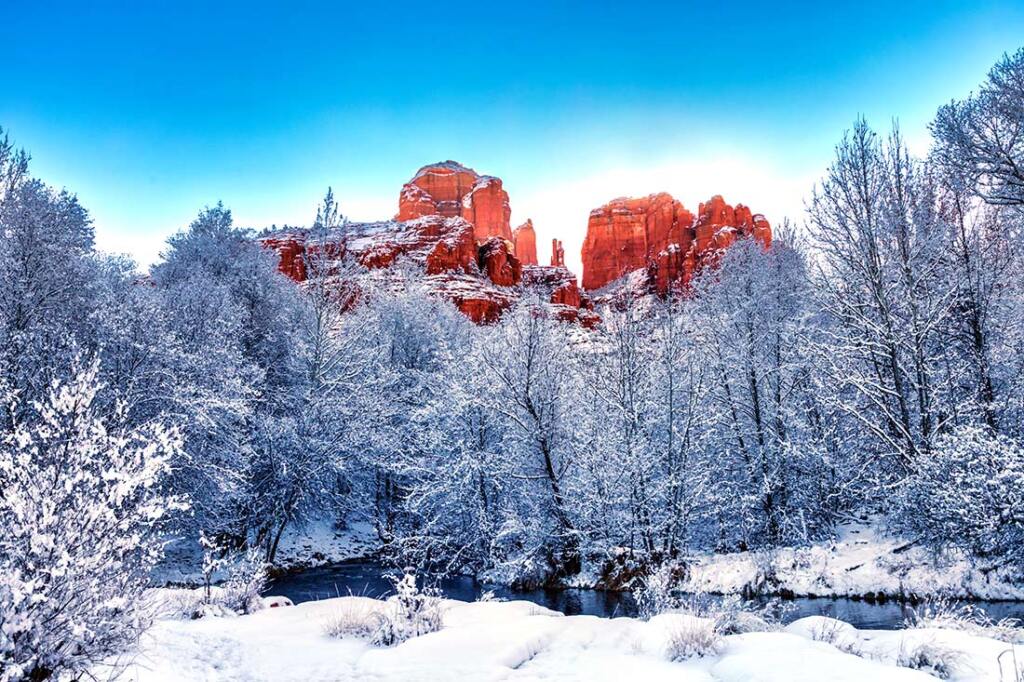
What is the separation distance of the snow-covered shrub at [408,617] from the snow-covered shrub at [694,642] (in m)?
3.47

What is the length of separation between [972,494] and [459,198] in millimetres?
144497

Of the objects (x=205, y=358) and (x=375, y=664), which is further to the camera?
(x=205, y=358)

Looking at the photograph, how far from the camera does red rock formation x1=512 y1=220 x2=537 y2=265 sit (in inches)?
6152

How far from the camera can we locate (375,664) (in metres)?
6.70

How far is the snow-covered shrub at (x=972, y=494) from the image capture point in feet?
35.2

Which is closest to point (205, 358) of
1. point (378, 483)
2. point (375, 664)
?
point (378, 483)

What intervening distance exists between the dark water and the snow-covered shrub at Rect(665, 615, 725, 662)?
4610mm

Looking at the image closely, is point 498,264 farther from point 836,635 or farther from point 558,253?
point 558,253

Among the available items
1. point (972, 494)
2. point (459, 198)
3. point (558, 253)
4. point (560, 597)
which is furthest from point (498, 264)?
point (558, 253)

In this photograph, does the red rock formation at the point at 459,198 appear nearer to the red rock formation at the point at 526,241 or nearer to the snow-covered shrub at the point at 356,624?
the red rock formation at the point at 526,241

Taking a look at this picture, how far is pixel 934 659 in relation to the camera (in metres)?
5.97

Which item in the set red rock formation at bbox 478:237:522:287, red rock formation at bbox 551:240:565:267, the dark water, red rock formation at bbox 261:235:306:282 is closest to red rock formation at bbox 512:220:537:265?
red rock formation at bbox 551:240:565:267

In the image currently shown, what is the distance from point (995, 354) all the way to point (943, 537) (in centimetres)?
623

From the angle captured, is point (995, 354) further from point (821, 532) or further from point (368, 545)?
point (368, 545)
